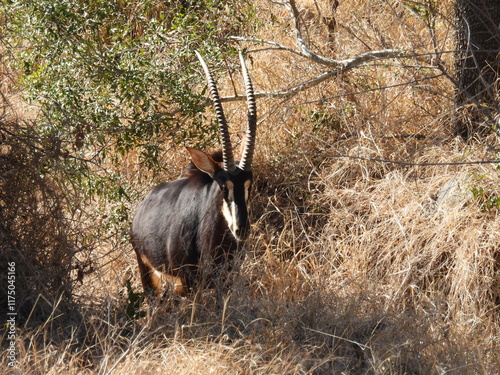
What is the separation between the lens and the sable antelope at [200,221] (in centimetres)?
536

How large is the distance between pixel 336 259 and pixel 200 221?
1.35 metres

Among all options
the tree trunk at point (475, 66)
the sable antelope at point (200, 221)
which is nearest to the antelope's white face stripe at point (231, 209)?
the sable antelope at point (200, 221)

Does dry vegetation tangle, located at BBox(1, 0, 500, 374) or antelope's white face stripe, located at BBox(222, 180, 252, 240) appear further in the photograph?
antelope's white face stripe, located at BBox(222, 180, 252, 240)

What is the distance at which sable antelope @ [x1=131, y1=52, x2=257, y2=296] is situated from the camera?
536 centimetres

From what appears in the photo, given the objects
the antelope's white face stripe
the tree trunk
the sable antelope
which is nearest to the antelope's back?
the sable antelope

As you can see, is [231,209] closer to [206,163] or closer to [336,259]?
[206,163]

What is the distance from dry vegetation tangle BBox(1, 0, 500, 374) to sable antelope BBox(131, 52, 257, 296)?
24 centimetres

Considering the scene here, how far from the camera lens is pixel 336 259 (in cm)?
620

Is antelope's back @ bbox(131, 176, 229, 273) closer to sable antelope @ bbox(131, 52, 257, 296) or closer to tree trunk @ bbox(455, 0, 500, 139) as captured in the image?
sable antelope @ bbox(131, 52, 257, 296)
